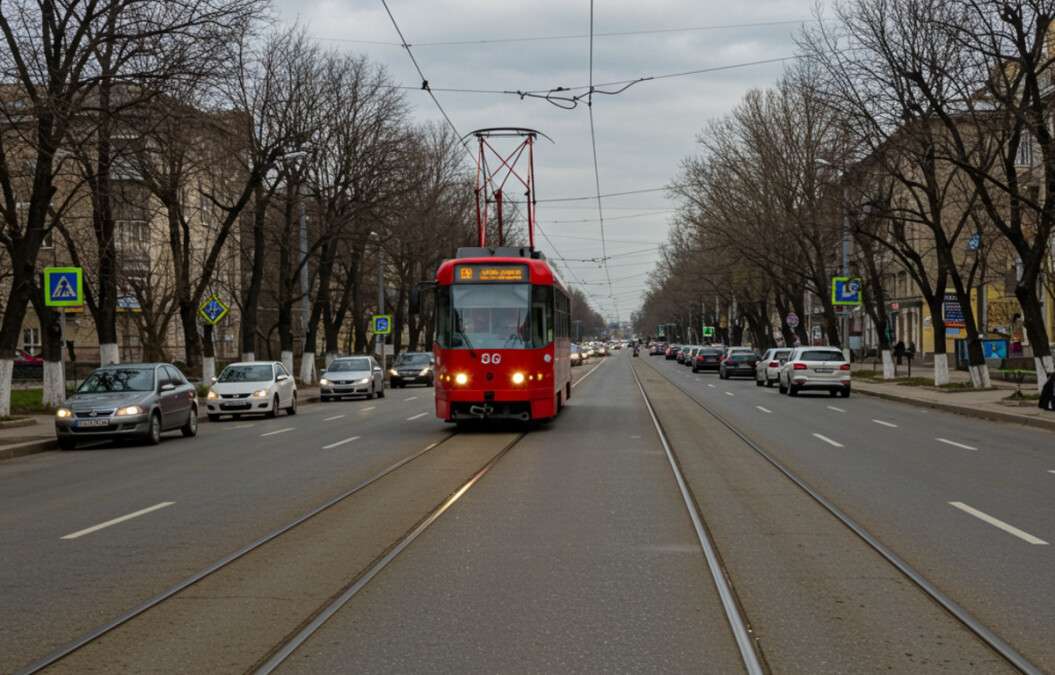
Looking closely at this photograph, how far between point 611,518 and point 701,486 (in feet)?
9.50

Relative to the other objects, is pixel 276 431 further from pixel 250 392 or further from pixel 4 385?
pixel 4 385

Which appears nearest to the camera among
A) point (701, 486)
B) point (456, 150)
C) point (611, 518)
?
point (611, 518)

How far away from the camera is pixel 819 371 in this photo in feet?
124

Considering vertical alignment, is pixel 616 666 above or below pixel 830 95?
below

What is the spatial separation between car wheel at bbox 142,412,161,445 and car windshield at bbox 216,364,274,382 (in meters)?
8.47

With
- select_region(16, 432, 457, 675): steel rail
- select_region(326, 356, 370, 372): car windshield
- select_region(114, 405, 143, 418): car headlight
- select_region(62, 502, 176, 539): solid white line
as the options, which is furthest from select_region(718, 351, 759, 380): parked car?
select_region(62, 502, 176, 539): solid white line

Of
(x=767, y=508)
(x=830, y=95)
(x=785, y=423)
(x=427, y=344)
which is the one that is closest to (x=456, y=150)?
(x=427, y=344)

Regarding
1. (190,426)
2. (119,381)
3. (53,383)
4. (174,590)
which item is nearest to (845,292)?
(53,383)

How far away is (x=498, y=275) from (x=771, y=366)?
87.6ft

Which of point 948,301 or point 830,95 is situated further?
point 948,301

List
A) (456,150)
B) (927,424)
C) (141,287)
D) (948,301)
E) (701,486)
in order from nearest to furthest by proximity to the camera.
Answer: (701,486), (927,424), (948,301), (141,287), (456,150)

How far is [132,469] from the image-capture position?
16578 millimetres

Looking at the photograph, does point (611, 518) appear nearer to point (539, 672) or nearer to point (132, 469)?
point (539, 672)

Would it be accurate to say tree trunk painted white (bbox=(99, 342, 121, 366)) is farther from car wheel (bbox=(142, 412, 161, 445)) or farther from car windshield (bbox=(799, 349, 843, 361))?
car windshield (bbox=(799, 349, 843, 361))
